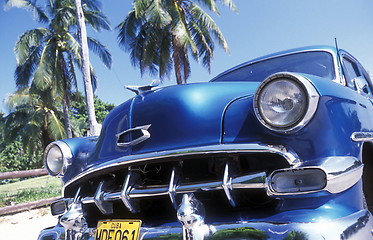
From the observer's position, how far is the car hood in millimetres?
1889

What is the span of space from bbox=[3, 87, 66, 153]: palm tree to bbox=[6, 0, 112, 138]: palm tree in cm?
318

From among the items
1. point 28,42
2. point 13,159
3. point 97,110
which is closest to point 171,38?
point 28,42

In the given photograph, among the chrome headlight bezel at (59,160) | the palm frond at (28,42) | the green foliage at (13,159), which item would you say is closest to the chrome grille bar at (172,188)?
the chrome headlight bezel at (59,160)

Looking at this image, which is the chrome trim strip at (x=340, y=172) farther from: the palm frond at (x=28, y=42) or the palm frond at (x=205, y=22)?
→ the palm frond at (x=28, y=42)

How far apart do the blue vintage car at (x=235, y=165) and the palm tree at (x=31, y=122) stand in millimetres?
17990

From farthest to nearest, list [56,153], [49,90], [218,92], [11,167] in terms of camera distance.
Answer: [11,167], [49,90], [56,153], [218,92]

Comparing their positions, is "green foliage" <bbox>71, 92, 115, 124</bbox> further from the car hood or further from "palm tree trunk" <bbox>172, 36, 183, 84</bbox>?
the car hood

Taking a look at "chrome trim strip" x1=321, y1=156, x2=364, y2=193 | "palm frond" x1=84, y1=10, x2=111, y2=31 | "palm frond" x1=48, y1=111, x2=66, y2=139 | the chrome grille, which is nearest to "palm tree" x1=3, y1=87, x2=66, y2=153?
"palm frond" x1=48, y1=111, x2=66, y2=139

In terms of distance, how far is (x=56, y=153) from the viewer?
2.64 m

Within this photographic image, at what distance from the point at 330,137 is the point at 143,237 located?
3.49 ft

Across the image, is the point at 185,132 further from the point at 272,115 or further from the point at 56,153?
the point at 56,153

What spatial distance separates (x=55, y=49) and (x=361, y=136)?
16095 mm

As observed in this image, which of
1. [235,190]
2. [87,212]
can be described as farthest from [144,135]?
[87,212]

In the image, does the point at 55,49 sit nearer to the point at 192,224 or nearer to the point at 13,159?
the point at 192,224
